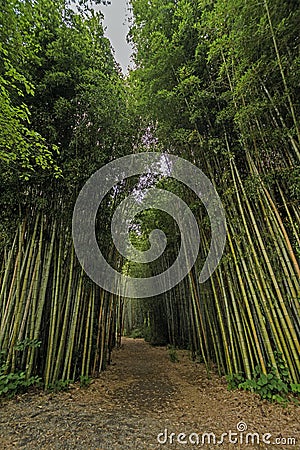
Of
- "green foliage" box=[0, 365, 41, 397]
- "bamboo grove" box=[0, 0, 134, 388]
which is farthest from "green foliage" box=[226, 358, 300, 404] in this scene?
"green foliage" box=[0, 365, 41, 397]

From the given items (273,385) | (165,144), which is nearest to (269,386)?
(273,385)

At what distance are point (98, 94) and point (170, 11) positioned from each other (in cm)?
142

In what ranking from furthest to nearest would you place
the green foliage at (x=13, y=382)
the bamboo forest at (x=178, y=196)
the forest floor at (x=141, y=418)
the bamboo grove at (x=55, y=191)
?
the bamboo grove at (x=55, y=191)
the green foliage at (x=13, y=382)
the bamboo forest at (x=178, y=196)
the forest floor at (x=141, y=418)

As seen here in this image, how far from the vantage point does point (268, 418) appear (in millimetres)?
2109

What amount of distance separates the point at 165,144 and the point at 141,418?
352 cm

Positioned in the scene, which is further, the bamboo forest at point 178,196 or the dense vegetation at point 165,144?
the dense vegetation at point 165,144

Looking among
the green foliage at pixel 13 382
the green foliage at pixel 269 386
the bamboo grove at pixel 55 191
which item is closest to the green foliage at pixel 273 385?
the green foliage at pixel 269 386

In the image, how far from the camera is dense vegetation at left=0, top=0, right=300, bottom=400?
2371mm

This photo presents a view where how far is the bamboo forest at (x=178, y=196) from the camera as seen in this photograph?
215cm

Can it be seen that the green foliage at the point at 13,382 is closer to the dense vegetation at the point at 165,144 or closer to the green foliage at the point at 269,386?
the dense vegetation at the point at 165,144

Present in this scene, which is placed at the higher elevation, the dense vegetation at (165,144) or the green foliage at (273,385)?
the dense vegetation at (165,144)

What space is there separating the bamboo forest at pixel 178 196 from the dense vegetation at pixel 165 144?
0.02 m

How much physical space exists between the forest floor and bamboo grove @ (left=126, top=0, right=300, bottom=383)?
44cm

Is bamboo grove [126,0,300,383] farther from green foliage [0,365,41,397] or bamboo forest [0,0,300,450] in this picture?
green foliage [0,365,41,397]
